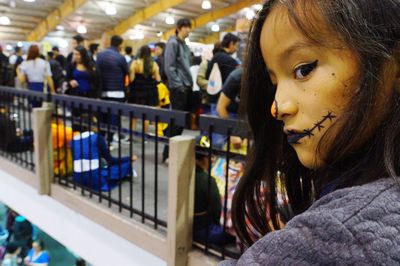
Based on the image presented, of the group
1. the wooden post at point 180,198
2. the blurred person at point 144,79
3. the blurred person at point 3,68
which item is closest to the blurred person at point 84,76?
the blurred person at point 144,79

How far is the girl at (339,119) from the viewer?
0.37 m

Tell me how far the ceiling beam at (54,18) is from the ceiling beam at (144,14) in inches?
94.4

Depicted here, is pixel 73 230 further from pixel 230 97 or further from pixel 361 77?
pixel 361 77

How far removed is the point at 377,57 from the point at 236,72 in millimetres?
2110

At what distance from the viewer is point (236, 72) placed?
2537 mm

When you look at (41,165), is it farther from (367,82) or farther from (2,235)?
(367,82)

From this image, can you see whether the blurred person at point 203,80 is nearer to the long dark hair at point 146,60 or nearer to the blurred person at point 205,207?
the long dark hair at point 146,60

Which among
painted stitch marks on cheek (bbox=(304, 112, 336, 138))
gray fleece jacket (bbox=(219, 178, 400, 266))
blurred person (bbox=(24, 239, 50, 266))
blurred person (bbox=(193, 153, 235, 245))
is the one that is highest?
painted stitch marks on cheek (bbox=(304, 112, 336, 138))

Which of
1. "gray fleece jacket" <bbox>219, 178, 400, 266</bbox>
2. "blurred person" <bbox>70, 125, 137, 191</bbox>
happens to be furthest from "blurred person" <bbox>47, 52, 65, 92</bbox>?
"gray fleece jacket" <bbox>219, 178, 400, 266</bbox>

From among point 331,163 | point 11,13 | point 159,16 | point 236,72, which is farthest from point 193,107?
point 11,13

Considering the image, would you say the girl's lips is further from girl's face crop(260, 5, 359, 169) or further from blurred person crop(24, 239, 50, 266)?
blurred person crop(24, 239, 50, 266)

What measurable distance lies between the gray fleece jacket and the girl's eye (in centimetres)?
17

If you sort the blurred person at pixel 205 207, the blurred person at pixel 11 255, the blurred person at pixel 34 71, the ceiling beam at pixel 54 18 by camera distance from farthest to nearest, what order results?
1. the ceiling beam at pixel 54 18
2. the blurred person at pixel 34 71
3. the blurred person at pixel 11 255
4. the blurred person at pixel 205 207

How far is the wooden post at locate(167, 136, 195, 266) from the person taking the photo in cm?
192
